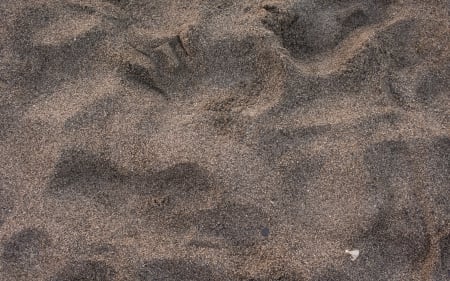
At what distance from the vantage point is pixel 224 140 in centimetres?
163

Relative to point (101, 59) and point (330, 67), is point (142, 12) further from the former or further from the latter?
point (330, 67)

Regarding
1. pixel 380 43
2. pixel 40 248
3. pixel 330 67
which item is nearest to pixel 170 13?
pixel 330 67

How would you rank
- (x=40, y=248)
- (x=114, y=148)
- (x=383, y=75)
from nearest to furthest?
1. (x=40, y=248)
2. (x=114, y=148)
3. (x=383, y=75)

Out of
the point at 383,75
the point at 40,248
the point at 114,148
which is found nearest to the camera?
the point at 40,248

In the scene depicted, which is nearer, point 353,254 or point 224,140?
point 353,254

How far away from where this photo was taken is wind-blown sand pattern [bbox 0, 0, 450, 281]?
4.97 ft

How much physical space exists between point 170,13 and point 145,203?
778mm

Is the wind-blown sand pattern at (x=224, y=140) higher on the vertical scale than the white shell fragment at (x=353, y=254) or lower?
higher

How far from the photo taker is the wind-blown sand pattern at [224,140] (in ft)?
4.97

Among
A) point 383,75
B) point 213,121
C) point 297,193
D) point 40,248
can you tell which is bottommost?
point 40,248

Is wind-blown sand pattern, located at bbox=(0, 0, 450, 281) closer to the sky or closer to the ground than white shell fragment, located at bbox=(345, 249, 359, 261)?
closer to the sky

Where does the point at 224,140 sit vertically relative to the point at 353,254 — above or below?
above

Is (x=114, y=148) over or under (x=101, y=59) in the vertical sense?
under

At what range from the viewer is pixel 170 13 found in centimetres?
183
